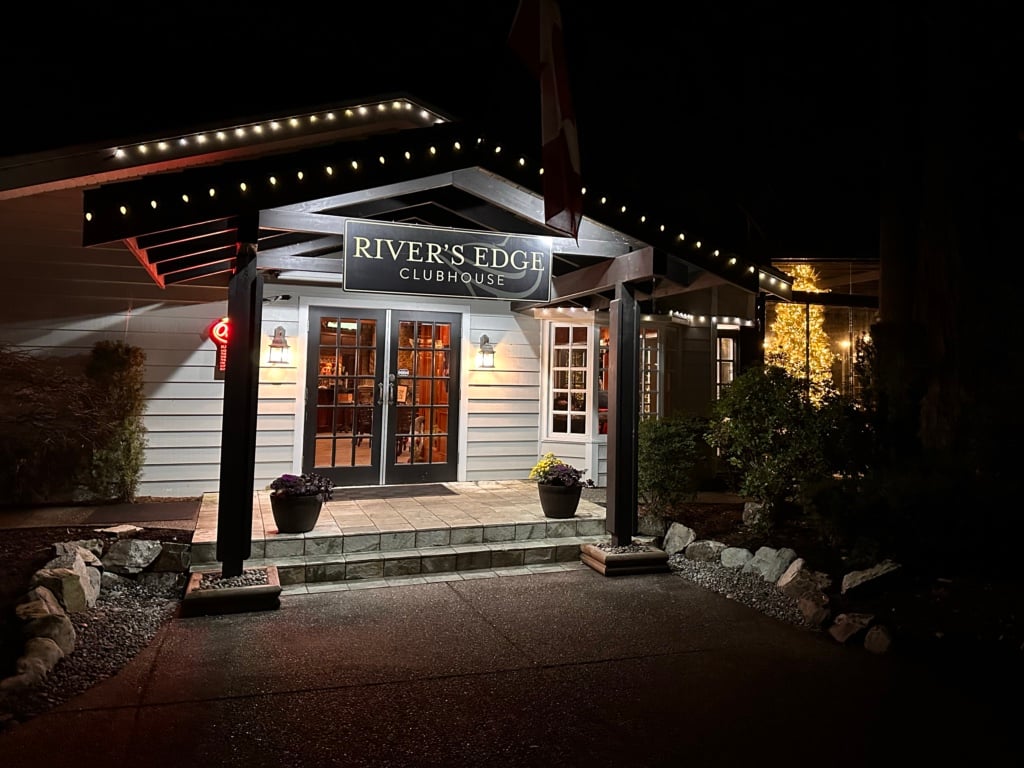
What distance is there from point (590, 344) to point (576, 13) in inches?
284

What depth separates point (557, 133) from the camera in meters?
5.05

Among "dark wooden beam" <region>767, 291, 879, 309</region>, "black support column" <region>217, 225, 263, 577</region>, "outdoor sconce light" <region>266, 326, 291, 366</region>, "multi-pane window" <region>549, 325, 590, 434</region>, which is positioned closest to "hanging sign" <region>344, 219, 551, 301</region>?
"black support column" <region>217, 225, 263, 577</region>

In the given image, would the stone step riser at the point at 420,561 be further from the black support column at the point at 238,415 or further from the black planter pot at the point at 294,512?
the black support column at the point at 238,415

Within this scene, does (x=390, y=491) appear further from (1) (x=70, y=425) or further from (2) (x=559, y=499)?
(1) (x=70, y=425)

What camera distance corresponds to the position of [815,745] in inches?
118

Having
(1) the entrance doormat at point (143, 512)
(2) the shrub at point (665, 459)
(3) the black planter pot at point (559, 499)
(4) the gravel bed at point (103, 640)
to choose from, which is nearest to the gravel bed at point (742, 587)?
(2) the shrub at point (665, 459)

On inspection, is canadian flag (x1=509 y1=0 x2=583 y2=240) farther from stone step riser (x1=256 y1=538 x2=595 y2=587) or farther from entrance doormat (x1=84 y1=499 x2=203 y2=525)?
entrance doormat (x1=84 y1=499 x2=203 y2=525)

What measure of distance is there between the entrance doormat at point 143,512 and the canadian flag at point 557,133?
15.3 feet

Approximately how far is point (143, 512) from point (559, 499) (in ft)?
13.9

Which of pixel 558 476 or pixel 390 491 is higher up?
pixel 558 476

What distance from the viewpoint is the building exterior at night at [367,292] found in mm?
5035

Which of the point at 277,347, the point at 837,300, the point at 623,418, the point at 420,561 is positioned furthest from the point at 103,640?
the point at 837,300

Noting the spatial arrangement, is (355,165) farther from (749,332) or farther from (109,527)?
(749,332)

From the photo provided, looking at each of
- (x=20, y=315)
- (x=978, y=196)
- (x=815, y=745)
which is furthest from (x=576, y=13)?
(x=815, y=745)
